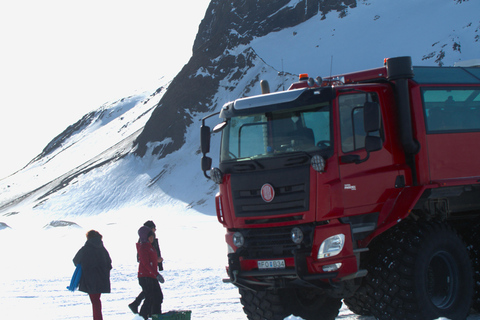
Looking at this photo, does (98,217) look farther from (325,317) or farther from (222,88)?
(325,317)

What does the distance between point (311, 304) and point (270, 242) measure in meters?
1.70

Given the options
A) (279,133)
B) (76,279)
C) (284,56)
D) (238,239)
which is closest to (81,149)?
(284,56)

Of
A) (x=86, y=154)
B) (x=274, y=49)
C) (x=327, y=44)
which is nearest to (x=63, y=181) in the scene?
(x=86, y=154)

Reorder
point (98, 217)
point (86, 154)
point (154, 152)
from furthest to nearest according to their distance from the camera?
point (86, 154) → point (154, 152) → point (98, 217)

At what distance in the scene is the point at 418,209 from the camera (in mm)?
8016

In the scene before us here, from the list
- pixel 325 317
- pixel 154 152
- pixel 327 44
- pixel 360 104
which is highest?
pixel 327 44

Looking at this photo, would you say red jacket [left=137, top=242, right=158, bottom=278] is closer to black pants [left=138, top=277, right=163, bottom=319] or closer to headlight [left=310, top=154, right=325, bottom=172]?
black pants [left=138, top=277, right=163, bottom=319]

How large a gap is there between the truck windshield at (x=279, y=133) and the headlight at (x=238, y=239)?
42.1 inches

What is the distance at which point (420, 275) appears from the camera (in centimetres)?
723

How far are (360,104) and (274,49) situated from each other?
247ft

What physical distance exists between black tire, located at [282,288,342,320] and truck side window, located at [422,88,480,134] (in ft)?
9.75

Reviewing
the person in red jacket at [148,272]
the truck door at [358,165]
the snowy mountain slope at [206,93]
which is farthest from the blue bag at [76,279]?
the snowy mountain slope at [206,93]

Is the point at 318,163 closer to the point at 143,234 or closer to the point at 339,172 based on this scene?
the point at 339,172

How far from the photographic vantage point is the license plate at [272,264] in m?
7.34
